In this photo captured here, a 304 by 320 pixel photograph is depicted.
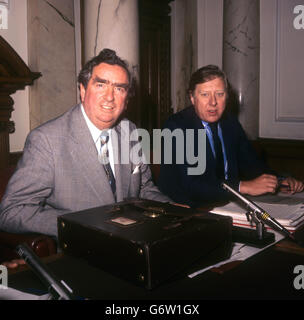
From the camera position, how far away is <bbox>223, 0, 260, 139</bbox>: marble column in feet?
15.9

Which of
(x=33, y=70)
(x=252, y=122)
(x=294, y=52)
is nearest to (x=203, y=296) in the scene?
(x=33, y=70)

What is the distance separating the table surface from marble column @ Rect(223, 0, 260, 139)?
383 cm

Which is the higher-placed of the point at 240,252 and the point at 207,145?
the point at 207,145

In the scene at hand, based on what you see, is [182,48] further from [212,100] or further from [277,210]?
[277,210]

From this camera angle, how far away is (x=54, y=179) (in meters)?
1.86

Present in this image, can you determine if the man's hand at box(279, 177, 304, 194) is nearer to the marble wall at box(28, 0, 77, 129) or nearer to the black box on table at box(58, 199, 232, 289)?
the black box on table at box(58, 199, 232, 289)

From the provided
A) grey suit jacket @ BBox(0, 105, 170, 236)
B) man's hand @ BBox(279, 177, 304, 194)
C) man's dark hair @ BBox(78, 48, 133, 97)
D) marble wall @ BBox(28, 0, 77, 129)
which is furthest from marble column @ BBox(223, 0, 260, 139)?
grey suit jacket @ BBox(0, 105, 170, 236)

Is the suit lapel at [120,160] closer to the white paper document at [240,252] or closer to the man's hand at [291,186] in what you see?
the white paper document at [240,252]

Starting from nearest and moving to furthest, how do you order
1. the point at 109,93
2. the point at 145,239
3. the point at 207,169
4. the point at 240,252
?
the point at 145,239 → the point at 240,252 → the point at 109,93 → the point at 207,169

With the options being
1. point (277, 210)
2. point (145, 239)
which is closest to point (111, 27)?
point (277, 210)

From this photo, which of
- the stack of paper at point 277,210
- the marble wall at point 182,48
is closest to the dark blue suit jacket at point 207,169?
the stack of paper at point 277,210

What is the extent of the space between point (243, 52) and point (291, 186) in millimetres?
3028

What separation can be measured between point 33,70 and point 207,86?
2.03m
